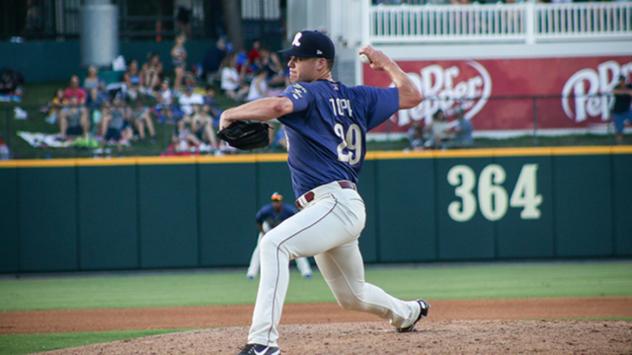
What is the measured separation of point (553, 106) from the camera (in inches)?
694

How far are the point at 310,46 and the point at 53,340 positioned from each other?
492 cm

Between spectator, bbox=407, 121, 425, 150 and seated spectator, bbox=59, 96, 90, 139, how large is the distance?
556 cm

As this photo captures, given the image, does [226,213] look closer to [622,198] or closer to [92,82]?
[92,82]

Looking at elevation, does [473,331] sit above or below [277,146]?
below

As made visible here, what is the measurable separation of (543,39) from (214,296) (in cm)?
1083

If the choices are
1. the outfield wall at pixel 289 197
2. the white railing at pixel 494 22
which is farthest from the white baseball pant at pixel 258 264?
the white railing at pixel 494 22

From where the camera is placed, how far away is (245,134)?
22.0 ft

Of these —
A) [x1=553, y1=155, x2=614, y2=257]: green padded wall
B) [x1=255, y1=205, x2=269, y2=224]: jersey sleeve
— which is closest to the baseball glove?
[x1=255, y1=205, x2=269, y2=224]: jersey sleeve

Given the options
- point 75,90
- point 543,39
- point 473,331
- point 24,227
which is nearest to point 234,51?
point 75,90

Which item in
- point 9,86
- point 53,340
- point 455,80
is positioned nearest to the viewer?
point 53,340

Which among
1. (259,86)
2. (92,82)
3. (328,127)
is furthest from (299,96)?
(259,86)

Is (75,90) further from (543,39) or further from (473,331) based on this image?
(473,331)

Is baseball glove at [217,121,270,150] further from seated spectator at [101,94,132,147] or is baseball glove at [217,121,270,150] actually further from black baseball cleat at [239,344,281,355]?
seated spectator at [101,94,132,147]

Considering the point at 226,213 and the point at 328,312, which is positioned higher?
the point at 226,213
